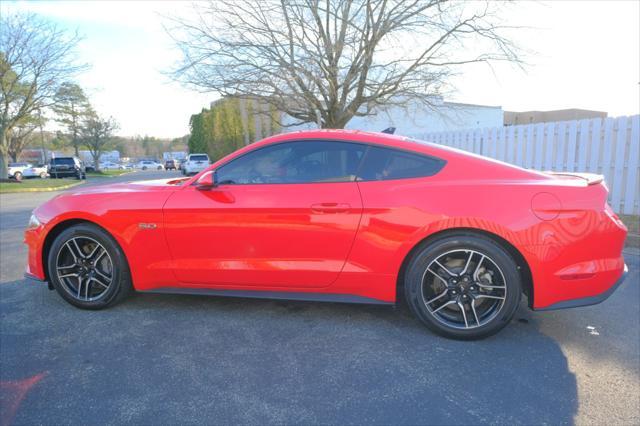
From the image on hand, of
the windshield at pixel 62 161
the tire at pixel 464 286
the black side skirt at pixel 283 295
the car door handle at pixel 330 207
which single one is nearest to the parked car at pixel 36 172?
the windshield at pixel 62 161

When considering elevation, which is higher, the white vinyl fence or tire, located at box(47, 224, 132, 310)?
the white vinyl fence

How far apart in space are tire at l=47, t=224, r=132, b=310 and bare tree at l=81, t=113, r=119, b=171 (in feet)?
140

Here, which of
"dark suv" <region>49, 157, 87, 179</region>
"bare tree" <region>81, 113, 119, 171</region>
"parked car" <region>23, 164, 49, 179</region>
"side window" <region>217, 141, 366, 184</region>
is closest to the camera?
"side window" <region>217, 141, 366, 184</region>

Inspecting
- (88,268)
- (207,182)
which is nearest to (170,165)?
(88,268)

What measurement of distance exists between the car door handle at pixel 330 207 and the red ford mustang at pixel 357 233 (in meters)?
0.01

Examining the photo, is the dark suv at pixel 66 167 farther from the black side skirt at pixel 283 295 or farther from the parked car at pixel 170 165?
the parked car at pixel 170 165

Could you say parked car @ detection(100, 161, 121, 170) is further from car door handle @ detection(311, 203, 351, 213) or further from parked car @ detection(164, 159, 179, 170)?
car door handle @ detection(311, 203, 351, 213)

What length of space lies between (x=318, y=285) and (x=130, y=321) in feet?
5.11

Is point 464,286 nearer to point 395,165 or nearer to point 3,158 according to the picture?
point 395,165

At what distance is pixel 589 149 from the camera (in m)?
7.56

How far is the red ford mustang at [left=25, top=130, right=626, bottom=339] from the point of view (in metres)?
2.58

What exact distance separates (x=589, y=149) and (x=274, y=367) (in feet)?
26.4

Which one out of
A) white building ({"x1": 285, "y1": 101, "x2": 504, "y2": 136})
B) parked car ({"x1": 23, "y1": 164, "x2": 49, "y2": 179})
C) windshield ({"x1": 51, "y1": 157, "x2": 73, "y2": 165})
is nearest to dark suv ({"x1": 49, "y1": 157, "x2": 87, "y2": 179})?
windshield ({"x1": 51, "y1": 157, "x2": 73, "y2": 165})

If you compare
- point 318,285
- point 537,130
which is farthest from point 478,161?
point 537,130
